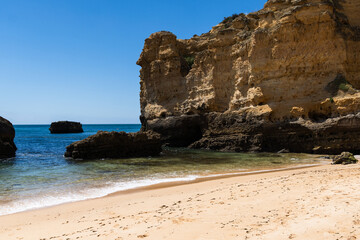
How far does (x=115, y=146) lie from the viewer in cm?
2067

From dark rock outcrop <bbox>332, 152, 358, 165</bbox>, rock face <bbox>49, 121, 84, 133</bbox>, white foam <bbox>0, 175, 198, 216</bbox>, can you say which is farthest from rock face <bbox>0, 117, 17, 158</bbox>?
rock face <bbox>49, 121, 84, 133</bbox>

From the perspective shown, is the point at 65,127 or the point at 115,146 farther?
the point at 65,127

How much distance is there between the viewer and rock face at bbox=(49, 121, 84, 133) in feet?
248

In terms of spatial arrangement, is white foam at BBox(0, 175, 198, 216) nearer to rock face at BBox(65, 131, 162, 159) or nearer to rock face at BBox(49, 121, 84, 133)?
rock face at BBox(65, 131, 162, 159)

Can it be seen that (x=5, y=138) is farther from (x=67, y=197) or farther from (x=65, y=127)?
(x=65, y=127)

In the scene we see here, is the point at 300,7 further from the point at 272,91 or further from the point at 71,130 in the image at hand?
the point at 71,130

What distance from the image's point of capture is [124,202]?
25.6 ft

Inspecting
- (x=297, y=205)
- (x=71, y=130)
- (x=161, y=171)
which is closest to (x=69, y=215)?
(x=297, y=205)

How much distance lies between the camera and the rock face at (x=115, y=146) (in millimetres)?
19811

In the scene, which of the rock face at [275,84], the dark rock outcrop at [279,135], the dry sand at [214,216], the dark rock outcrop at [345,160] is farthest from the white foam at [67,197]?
the rock face at [275,84]

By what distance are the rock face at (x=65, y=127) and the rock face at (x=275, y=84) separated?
53939 mm

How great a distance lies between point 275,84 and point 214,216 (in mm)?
19047

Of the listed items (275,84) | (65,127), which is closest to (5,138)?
(275,84)

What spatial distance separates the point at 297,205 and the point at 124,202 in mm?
4502
